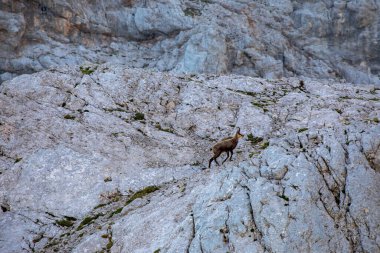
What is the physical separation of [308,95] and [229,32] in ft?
86.3

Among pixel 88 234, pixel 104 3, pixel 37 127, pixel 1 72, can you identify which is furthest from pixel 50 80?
pixel 104 3

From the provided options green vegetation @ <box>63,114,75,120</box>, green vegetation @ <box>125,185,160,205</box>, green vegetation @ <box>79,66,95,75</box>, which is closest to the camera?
green vegetation @ <box>125,185,160,205</box>

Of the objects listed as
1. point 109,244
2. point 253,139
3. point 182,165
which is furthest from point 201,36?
point 109,244

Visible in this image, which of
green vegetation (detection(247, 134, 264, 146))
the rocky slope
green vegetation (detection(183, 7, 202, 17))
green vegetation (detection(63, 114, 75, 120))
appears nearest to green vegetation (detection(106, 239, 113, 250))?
the rocky slope

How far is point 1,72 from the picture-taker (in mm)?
55312

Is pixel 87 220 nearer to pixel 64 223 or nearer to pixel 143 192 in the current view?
pixel 64 223

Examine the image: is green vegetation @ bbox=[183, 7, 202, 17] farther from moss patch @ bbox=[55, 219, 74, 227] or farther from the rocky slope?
moss patch @ bbox=[55, 219, 74, 227]

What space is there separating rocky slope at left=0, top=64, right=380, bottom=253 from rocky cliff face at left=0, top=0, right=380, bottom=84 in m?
19.0

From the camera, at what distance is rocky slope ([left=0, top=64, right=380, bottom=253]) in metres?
19.7

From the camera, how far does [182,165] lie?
96.3ft

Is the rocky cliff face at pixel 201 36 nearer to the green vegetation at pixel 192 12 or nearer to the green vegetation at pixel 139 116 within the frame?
the green vegetation at pixel 192 12

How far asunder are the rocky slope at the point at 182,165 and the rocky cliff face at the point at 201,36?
62.4ft

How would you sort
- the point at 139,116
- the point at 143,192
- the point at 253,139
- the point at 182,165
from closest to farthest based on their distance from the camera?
the point at 143,192
the point at 182,165
the point at 253,139
the point at 139,116

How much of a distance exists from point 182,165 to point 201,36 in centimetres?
3262
